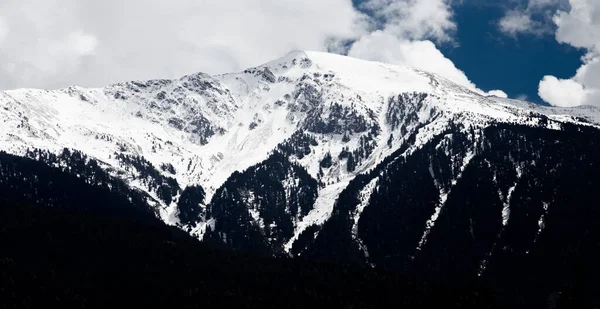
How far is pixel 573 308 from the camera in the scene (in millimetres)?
199875

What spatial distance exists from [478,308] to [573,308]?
25.8 m

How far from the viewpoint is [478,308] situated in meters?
200
